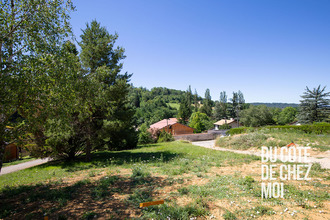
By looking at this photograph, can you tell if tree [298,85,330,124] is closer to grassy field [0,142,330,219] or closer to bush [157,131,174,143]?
bush [157,131,174,143]

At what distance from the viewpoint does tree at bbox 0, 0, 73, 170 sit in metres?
4.99

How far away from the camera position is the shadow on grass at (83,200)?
13.9 feet

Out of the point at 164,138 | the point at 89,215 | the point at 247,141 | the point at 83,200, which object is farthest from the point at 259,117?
the point at 89,215

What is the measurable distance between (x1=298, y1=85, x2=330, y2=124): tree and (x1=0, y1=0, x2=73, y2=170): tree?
145 ft

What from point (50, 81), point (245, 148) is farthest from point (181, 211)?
point (245, 148)

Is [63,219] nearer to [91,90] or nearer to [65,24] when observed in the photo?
[91,90]

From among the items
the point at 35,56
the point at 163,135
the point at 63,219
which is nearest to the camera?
the point at 63,219

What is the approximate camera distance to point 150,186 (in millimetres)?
5992

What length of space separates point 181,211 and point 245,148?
47.7ft

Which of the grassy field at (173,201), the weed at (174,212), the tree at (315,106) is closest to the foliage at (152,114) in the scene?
the tree at (315,106)

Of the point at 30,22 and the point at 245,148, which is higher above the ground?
the point at 30,22

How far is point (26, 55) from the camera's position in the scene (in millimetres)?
5445

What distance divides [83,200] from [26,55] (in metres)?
4.78

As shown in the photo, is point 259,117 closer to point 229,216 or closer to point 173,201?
point 173,201
